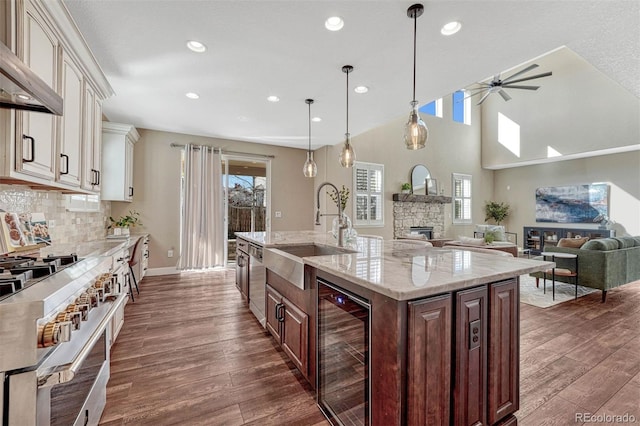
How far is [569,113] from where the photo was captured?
7004 millimetres

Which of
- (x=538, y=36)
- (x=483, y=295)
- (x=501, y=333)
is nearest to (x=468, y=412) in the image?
(x=501, y=333)

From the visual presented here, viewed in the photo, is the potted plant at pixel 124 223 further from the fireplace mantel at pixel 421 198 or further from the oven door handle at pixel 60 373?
the fireplace mantel at pixel 421 198

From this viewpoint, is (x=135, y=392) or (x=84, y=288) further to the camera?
(x=135, y=392)

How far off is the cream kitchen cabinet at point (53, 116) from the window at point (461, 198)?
8671mm

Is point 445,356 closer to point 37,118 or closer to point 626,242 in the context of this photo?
point 37,118

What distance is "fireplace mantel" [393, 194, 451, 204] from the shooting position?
727 cm

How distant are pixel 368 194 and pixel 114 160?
5.14m

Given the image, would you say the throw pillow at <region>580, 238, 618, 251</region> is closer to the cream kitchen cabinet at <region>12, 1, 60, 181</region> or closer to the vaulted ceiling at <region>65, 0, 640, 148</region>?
the vaulted ceiling at <region>65, 0, 640, 148</region>

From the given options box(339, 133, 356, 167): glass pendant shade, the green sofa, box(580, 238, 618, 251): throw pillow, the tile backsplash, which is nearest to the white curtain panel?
the tile backsplash

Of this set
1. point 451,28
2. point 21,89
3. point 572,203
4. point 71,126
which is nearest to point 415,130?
point 451,28

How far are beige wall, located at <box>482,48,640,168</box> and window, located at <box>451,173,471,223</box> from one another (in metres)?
1.16

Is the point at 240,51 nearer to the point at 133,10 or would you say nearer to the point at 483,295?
the point at 133,10

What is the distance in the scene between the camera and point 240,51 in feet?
8.33

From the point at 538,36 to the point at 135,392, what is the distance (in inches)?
160
